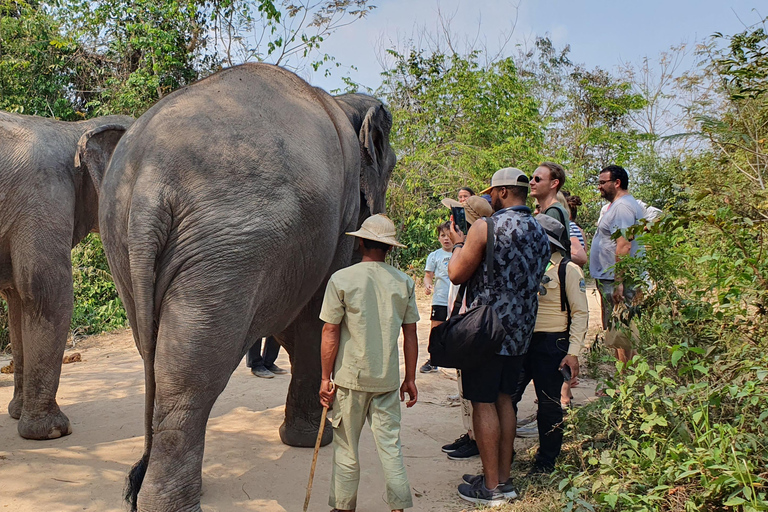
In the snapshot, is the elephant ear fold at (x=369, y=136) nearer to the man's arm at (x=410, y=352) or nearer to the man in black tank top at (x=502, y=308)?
the man in black tank top at (x=502, y=308)

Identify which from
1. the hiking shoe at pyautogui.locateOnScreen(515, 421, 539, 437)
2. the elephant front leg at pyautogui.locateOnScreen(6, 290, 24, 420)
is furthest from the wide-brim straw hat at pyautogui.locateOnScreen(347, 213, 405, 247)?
the elephant front leg at pyautogui.locateOnScreen(6, 290, 24, 420)

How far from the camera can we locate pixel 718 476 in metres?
2.68

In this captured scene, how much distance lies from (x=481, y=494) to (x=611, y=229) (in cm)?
265

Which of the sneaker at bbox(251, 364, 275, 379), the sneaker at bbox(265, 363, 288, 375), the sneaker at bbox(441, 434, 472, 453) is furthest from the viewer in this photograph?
the sneaker at bbox(265, 363, 288, 375)

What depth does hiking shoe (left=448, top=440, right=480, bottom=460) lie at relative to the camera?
4203 millimetres

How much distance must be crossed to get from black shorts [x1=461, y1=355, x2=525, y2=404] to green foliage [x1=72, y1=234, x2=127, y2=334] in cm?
713

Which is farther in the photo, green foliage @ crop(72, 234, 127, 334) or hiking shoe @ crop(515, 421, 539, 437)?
green foliage @ crop(72, 234, 127, 334)

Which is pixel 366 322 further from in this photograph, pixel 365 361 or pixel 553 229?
pixel 553 229

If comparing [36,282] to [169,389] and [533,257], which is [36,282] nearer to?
[169,389]

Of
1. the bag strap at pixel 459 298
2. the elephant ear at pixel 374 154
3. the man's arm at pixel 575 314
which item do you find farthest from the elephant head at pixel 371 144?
the man's arm at pixel 575 314

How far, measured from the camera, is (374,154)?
14.0 feet

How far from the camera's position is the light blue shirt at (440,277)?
598cm

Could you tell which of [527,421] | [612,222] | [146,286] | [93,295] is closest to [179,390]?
[146,286]

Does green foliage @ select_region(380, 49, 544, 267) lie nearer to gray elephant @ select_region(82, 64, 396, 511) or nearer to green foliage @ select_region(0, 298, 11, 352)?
green foliage @ select_region(0, 298, 11, 352)
